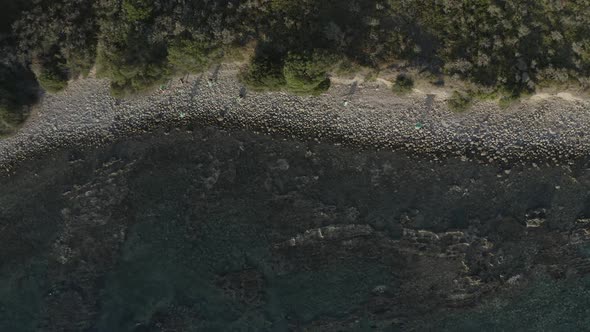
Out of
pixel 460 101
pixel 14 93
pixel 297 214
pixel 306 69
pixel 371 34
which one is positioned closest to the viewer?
pixel 306 69

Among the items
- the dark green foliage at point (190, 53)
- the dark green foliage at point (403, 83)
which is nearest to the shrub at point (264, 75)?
the dark green foliage at point (190, 53)

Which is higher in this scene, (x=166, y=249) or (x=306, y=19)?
(x=306, y=19)

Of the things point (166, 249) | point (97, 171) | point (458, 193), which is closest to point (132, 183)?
point (97, 171)

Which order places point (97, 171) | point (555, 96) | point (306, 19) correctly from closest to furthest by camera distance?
point (306, 19), point (555, 96), point (97, 171)

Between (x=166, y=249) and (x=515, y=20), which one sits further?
(x=166, y=249)

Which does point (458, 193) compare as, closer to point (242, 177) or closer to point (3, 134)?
point (242, 177)

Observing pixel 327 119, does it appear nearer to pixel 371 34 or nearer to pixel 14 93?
pixel 371 34

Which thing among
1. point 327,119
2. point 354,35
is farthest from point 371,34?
point 327,119
